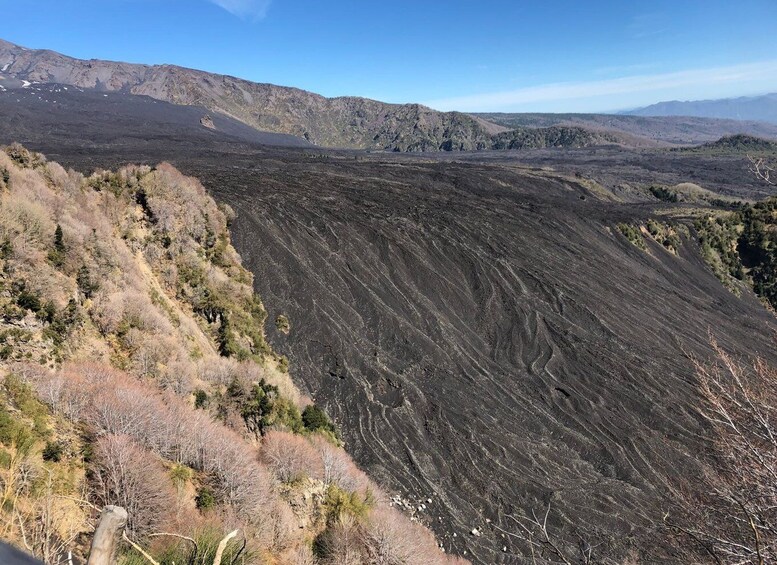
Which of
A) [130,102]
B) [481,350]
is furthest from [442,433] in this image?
[130,102]

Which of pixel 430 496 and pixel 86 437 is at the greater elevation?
pixel 86 437

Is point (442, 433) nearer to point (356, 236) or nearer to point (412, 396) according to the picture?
point (412, 396)

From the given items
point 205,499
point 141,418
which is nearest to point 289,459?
point 205,499

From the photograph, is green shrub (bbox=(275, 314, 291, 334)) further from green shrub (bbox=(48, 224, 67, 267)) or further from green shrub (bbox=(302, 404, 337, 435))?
green shrub (bbox=(48, 224, 67, 267))

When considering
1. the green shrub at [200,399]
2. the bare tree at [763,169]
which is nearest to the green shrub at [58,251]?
the green shrub at [200,399]

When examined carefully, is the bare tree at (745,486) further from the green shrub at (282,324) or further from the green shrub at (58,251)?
the green shrub at (282,324)
